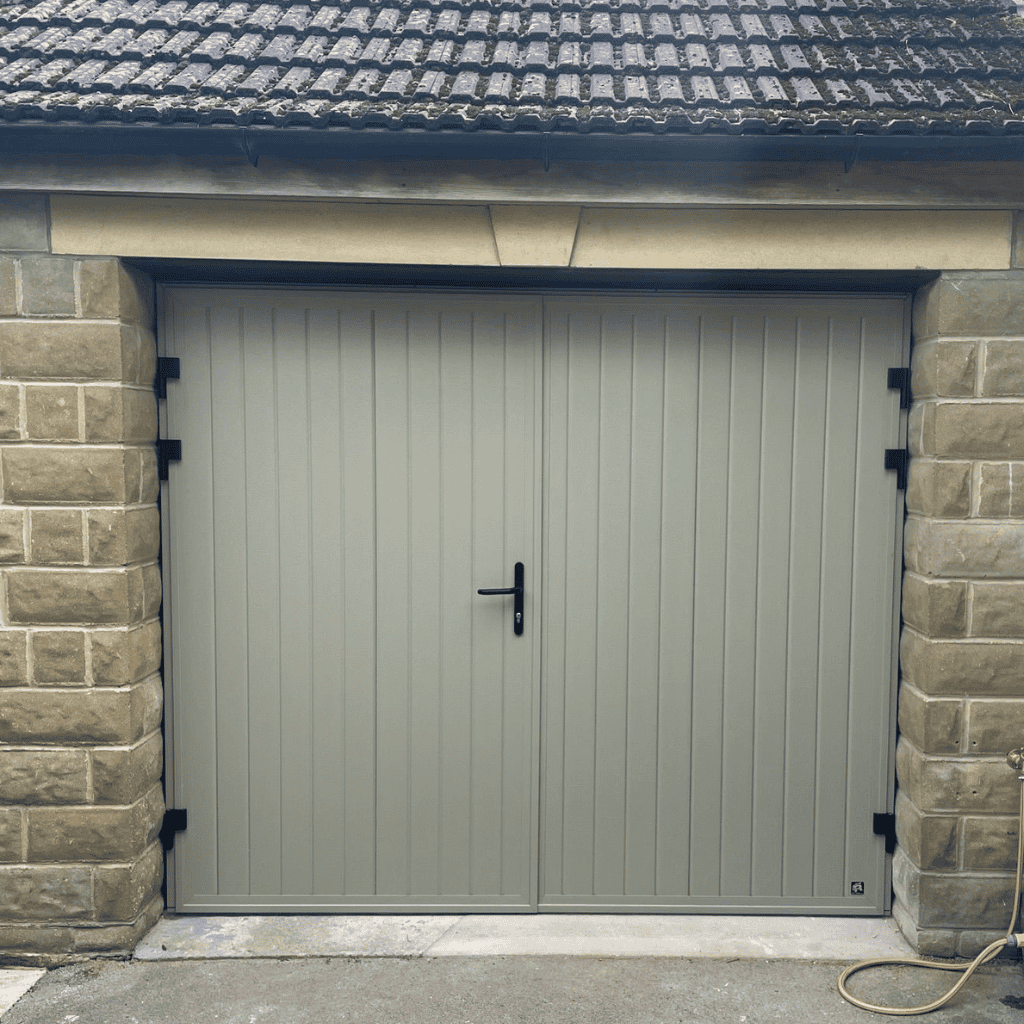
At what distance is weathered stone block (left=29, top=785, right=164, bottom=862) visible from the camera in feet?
10.8

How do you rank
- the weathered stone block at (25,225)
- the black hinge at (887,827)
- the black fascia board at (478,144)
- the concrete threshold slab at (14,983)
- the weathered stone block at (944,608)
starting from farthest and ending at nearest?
the black hinge at (887,827), the weathered stone block at (944,608), the weathered stone block at (25,225), the concrete threshold slab at (14,983), the black fascia board at (478,144)

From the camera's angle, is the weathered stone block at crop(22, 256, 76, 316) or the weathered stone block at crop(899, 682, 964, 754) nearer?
the weathered stone block at crop(22, 256, 76, 316)

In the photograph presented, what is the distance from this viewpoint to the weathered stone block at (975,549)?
3.26 meters

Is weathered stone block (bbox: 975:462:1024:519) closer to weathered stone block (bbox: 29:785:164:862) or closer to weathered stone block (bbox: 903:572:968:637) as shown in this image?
weathered stone block (bbox: 903:572:968:637)

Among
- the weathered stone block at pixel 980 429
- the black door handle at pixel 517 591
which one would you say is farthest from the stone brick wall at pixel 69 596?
the weathered stone block at pixel 980 429

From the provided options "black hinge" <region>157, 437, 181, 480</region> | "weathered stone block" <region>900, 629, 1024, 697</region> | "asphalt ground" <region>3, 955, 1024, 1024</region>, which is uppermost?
"black hinge" <region>157, 437, 181, 480</region>

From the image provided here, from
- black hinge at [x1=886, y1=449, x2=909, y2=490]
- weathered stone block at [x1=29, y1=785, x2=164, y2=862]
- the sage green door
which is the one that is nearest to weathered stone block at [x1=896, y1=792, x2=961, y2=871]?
black hinge at [x1=886, y1=449, x2=909, y2=490]

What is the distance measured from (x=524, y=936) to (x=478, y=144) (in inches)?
118

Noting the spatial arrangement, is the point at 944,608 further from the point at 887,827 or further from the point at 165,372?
the point at 165,372

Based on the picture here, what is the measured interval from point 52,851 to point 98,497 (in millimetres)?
1376

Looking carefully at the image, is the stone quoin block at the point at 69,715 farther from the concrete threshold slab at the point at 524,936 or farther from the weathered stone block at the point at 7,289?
the weathered stone block at the point at 7,289

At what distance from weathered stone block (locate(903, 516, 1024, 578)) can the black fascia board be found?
132 cm

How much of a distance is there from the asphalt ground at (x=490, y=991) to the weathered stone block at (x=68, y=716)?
2.86 ft

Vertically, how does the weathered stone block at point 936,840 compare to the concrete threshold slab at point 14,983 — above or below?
above
